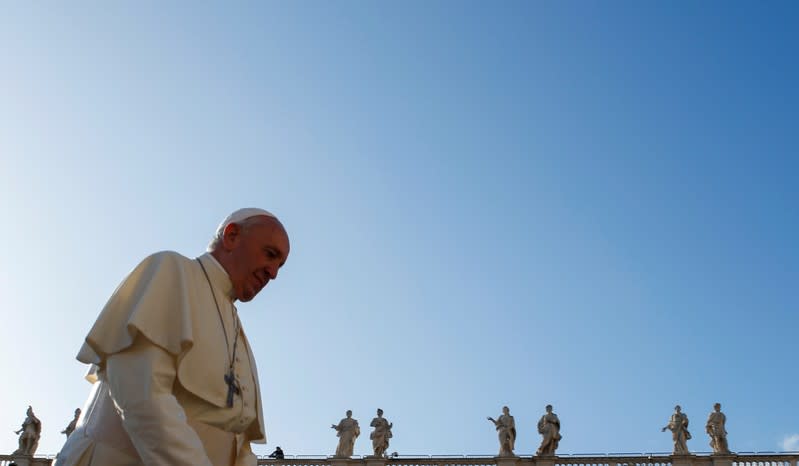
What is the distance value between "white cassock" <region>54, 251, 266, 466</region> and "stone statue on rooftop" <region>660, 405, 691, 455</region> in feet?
92.6

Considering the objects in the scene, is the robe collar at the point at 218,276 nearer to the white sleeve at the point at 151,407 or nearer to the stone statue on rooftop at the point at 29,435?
the white sleeve at the point at 151,407

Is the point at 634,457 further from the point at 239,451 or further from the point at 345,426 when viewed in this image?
the point at 239,451

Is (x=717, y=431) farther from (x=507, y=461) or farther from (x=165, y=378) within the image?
(x=165, y=378)

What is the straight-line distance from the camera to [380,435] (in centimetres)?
3189

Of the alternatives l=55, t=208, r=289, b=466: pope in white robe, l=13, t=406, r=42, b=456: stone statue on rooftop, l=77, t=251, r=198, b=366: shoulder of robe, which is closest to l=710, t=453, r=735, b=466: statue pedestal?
l=13, t=406, r=42, b=456: stone statue on rooftop

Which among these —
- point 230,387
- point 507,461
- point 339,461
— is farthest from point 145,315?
point 339,461

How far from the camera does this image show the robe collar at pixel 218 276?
4477mm

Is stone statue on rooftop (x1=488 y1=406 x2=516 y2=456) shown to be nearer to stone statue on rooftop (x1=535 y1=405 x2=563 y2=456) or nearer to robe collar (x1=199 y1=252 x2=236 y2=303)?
stone statue on rooftop (x1=535 y1=405 x2=563 y2=456)

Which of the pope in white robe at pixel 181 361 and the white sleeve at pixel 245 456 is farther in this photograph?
the white sleeve at pixel 245 456

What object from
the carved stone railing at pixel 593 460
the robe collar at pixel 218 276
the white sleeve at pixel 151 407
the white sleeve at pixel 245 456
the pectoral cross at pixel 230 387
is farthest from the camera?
the carved stone railing at pixel 593 460

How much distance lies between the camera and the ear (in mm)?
4566

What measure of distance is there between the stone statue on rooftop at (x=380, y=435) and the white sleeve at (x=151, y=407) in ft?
93.8

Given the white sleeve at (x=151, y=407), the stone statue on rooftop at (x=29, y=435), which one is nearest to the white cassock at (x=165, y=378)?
the white sleeve at (x=151, y=407)

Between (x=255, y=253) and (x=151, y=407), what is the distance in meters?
1.07
